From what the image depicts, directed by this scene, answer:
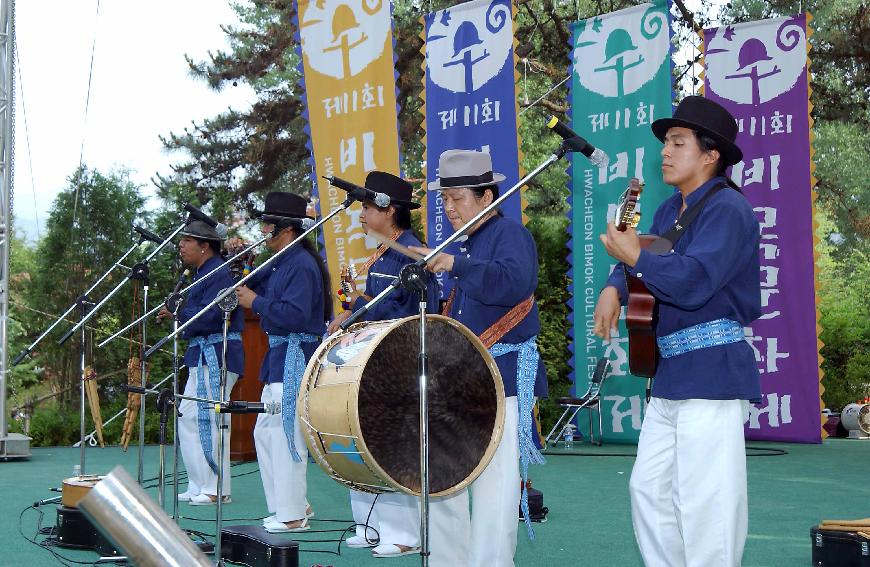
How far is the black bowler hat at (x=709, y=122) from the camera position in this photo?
3031 millimetres

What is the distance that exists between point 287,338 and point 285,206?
0.76 metres

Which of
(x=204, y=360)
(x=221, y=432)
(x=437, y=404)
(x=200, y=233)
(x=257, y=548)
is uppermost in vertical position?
(x=200, y=233)

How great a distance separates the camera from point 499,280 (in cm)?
353

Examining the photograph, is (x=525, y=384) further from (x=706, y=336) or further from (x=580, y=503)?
(x=580, y=503)

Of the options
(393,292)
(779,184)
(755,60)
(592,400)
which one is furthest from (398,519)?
(755,60)

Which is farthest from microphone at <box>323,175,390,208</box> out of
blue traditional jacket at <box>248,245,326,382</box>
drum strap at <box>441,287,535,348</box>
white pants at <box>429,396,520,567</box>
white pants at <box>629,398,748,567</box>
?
blue traditional jacket at <box>248,245,326,382</box>

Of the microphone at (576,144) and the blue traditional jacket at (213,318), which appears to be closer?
the microphone at (576,144)

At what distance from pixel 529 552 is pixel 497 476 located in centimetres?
135

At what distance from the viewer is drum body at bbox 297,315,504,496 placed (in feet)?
10.9

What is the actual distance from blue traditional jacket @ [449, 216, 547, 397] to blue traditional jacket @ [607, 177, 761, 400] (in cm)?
69

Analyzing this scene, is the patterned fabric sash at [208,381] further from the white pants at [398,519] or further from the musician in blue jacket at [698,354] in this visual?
the musician in blue jacket at [698,354]

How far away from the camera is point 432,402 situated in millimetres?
3490

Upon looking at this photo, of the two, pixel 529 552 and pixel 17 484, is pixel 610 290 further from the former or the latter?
pixel 17 484

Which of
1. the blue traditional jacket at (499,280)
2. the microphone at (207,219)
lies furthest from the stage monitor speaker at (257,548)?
the microphone at (207,219)
